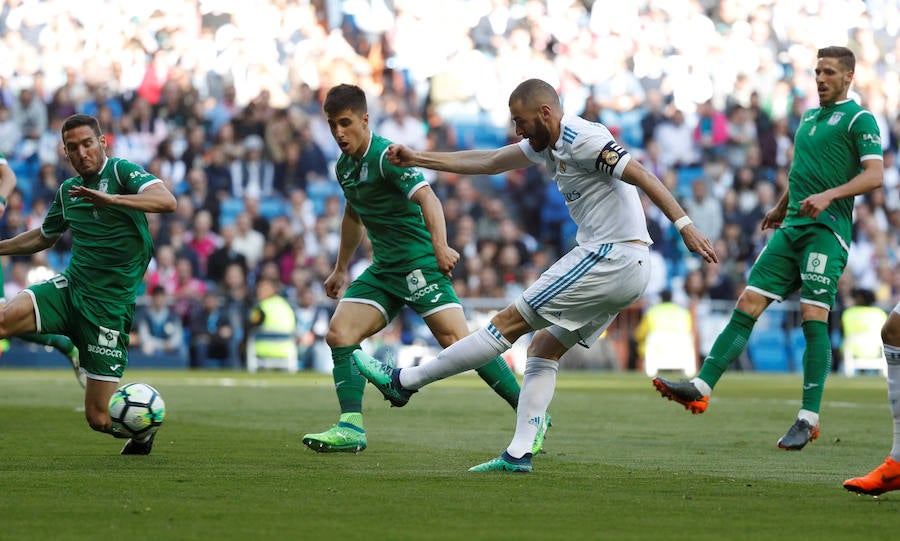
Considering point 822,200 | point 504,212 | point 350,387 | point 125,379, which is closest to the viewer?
point 822,200

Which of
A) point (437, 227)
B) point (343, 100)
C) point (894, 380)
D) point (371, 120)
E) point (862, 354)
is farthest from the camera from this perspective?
point (371, 120)

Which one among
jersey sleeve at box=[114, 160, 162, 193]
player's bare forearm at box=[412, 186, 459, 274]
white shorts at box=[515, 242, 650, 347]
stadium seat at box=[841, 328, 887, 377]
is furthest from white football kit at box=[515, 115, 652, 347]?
stadium seat at box=[841, 328, 887, 377]

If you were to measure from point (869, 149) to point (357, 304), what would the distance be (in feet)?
11.2

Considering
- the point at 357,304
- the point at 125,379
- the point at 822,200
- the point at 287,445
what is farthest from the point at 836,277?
the point at 125,379

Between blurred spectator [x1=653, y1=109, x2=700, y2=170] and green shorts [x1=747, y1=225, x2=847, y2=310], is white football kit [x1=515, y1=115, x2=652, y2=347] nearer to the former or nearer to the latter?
green shorts [x1=747, y1=225, x2=847, y2=310]

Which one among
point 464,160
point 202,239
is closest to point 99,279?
point 464,160

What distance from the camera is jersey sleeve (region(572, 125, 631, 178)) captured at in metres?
7.19

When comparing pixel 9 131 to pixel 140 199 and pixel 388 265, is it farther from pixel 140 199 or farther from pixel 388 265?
pixel 140 199

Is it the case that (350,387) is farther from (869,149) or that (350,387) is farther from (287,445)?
(869,149)

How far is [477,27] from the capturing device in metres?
26.7

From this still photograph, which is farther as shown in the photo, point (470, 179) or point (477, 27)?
point (477, 27)

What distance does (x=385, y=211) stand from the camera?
29.9 feet

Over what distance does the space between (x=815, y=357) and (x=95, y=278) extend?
15.4ft

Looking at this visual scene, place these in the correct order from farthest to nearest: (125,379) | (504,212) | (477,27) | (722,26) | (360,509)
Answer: (722,26), (477,27), (504,212), (125,379), (360,509)
